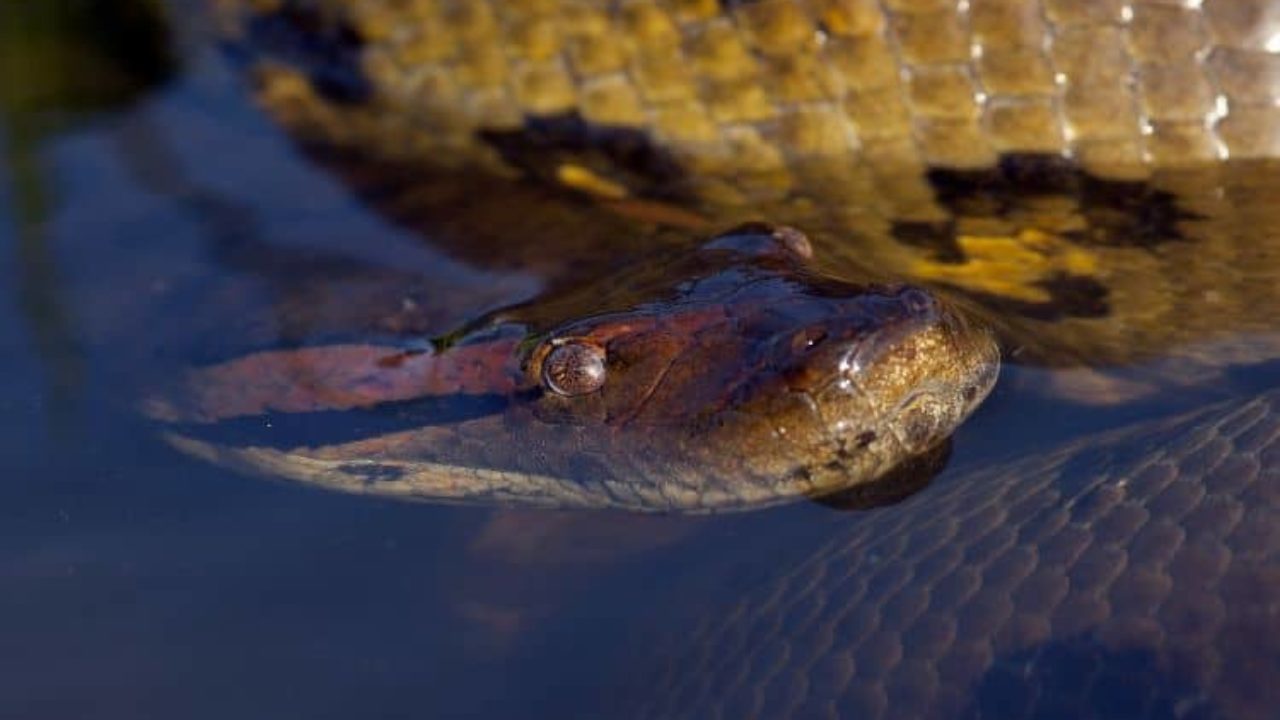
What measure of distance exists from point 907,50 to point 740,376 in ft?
3.81

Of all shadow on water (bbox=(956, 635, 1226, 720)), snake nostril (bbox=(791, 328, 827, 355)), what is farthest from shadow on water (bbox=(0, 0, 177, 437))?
shadow on water (bbox=(956, 635, 1226, 720))

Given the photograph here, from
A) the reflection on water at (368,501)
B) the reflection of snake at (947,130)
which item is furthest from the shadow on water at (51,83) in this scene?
the reflection of snake at (947,130)

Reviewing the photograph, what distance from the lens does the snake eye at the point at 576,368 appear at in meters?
3.26

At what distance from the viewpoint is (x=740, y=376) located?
312 cm

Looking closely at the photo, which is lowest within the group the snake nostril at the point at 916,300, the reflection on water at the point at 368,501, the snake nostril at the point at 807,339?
the reflection on water at the point at 368,501

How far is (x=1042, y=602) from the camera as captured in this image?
271 centimetres

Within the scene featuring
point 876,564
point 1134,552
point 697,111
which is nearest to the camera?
point 1134,552

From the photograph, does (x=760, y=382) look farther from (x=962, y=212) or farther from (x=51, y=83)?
(x=51, y=83)

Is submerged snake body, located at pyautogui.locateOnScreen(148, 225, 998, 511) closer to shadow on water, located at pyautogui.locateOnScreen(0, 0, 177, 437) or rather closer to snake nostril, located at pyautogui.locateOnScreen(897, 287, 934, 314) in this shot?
snake nostril, located at pyautogui.locateOnScreen(897, 287, 934, 314)

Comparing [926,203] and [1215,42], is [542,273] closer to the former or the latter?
[926,203]

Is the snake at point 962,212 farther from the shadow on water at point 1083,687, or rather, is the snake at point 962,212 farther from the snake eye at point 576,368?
the snake eye at point 576,368

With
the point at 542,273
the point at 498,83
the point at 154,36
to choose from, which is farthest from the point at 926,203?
the point at 154,36

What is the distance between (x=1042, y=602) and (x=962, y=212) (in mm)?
Answer: 1489

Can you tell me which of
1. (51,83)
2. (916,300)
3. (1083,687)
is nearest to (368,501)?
(916,300)
